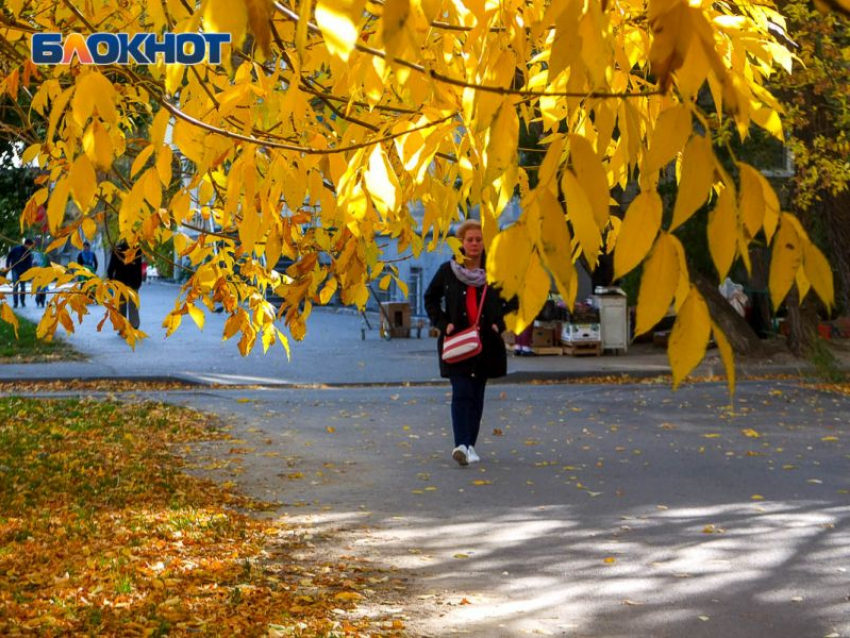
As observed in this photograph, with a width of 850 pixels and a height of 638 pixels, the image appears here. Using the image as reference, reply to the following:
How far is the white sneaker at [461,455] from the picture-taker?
981cm

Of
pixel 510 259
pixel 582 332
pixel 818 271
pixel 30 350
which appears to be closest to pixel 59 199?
pixel 510 259

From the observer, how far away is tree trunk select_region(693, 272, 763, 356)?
19.1 metres

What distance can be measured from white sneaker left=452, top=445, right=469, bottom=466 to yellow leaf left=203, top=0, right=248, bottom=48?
7.55m

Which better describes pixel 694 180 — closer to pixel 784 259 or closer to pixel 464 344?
pixel 784 259

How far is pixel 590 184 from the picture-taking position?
226cm

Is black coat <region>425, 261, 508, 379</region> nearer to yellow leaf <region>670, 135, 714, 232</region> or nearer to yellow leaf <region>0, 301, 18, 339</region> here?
yellow leaf <region>0, 301, 18, 339</region>

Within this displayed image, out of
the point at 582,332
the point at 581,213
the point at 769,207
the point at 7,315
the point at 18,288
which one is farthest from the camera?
the point at 18,288

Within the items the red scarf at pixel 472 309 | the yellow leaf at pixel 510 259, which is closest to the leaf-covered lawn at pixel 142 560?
the red scarf at pixel 472 309

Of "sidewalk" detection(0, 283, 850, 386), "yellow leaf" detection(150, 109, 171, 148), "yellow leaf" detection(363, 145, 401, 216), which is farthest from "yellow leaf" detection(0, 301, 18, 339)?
"sidewalk" detection(0, 283, 850, 386)

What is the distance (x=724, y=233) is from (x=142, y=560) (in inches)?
189

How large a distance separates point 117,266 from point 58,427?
334 inches

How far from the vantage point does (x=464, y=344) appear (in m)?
9.70

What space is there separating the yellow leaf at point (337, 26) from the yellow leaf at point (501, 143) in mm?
644
